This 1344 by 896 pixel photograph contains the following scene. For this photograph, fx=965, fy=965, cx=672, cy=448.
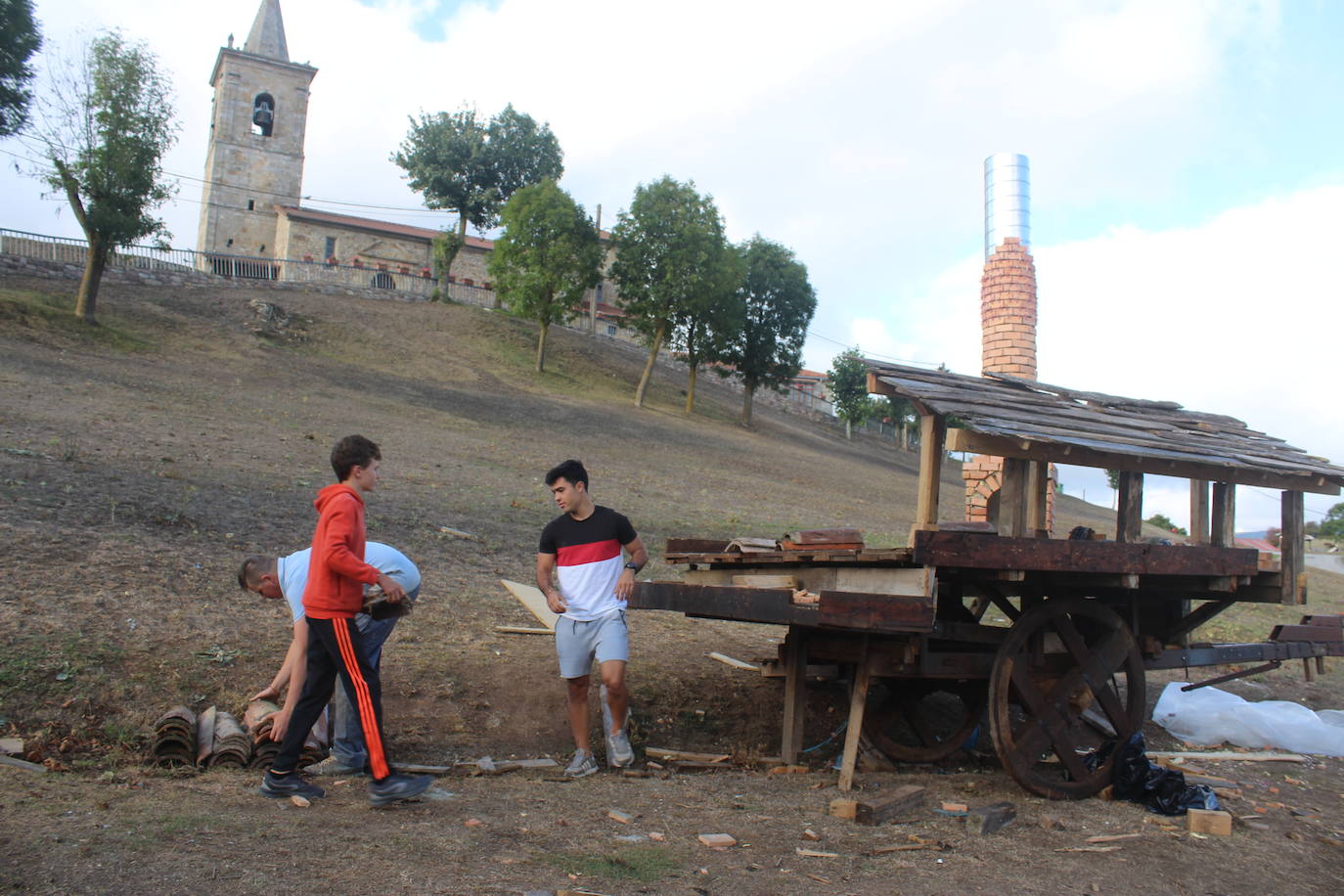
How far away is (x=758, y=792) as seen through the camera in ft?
17.2

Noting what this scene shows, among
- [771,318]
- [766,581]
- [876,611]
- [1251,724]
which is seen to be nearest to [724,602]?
[766,581]

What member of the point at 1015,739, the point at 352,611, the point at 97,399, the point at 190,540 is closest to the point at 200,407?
the point at 97,399

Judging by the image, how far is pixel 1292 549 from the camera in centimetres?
688

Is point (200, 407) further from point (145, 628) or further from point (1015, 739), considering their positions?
point (1015, 739)

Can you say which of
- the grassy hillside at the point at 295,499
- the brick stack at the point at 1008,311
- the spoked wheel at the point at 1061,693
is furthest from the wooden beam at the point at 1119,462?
the brick stack at the point at 1008,311

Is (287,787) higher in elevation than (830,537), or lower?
lower

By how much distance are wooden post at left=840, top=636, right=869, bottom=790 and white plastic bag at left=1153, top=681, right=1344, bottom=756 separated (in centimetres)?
353

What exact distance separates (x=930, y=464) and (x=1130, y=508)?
205 cm

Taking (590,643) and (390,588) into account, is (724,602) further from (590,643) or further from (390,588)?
(390,588)

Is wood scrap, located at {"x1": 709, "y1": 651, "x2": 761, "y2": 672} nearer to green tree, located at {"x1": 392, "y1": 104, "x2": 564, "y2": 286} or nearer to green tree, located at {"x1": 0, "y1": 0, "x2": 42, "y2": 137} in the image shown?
green tree, located at {"x1": 0, "y1": 0, "x2": 42, "y2": 137}

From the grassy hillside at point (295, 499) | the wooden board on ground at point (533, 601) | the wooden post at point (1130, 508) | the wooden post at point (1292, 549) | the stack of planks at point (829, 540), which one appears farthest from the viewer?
the wooden board on ground at point (533, 601)

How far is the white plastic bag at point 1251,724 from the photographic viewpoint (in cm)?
718

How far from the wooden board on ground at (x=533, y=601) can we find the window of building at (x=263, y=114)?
57.1 metres

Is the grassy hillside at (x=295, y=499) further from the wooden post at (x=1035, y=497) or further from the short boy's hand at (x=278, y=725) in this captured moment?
the wooden post at (x=1035, y=497)
